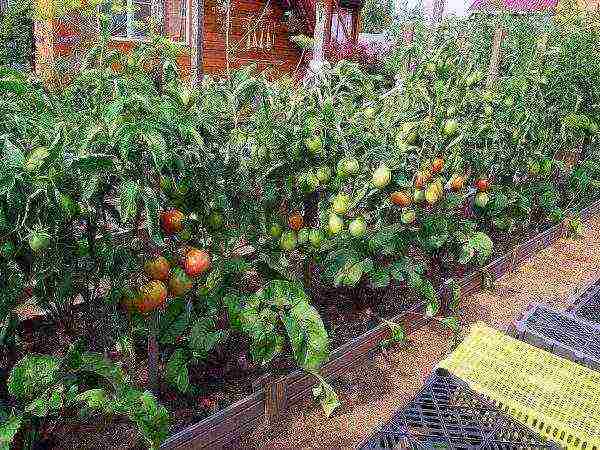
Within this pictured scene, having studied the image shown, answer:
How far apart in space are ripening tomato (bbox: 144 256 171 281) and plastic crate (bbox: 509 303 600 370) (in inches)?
58.4

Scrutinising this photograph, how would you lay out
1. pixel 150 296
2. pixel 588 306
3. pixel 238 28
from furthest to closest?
pixel 238 28 < pixel 588 306 < pixel 150 296

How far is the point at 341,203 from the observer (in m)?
2.78

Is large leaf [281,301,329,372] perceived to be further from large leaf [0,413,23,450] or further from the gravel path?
large leaf [0,413,23,450]

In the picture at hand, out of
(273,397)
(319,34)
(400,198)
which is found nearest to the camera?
(273,397)

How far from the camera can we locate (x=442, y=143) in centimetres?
347

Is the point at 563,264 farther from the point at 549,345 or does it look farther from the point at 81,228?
the point at 81,228

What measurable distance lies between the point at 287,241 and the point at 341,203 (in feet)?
1.08

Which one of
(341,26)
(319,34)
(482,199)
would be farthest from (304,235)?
(341,26)

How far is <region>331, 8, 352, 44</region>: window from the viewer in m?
11.1

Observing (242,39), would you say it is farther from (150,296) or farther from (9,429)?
(9,429)

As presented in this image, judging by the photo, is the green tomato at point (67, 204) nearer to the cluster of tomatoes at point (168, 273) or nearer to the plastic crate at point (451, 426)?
the cluster of tomatoes at point (168, 273)

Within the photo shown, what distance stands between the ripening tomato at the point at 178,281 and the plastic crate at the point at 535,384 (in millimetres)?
1009

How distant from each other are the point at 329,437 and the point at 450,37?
342cm

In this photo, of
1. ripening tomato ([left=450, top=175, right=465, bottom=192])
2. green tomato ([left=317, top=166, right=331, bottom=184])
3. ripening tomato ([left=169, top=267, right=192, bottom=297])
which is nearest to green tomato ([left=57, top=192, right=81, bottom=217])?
ripening tomato ([left=169, top=267, right=192, bottom=297])
